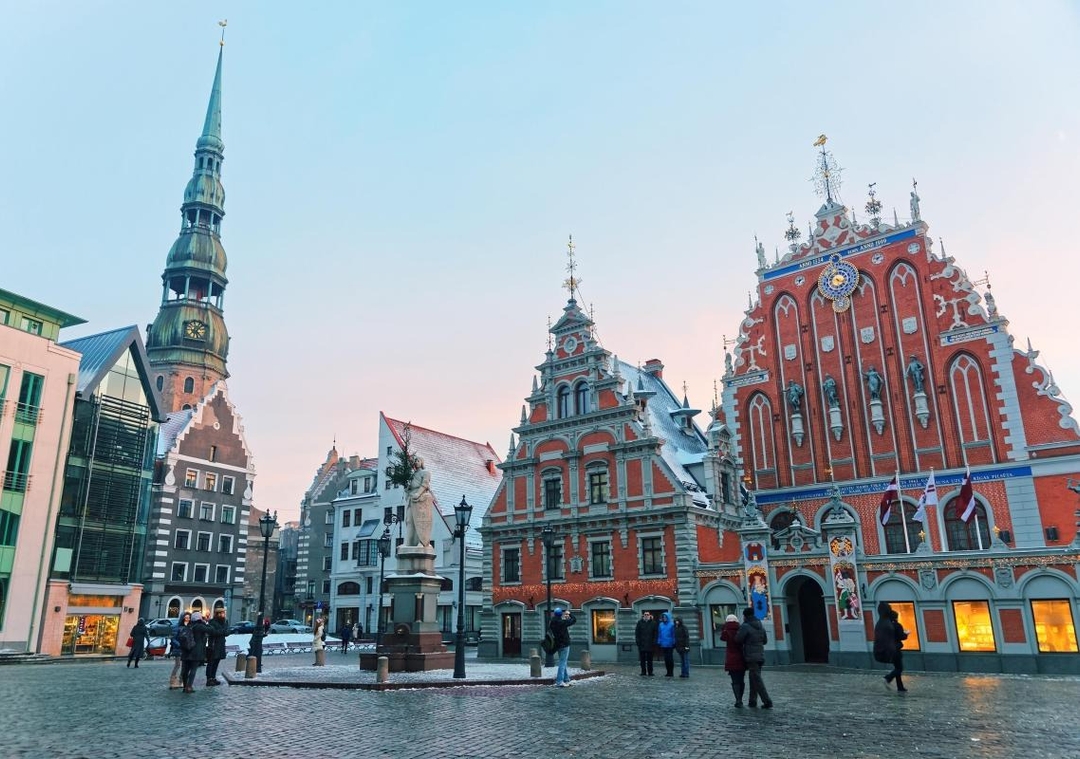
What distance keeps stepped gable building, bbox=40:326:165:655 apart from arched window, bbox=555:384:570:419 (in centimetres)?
2509

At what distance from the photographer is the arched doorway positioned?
107 ft

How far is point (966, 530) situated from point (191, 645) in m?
29.6

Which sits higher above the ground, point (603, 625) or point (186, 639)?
point (186, 639)

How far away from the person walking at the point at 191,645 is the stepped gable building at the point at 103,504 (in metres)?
26.5

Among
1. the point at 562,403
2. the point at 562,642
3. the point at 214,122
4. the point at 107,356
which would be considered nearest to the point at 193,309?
the point at 214,122

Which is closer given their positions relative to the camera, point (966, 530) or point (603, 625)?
point (966, 530)

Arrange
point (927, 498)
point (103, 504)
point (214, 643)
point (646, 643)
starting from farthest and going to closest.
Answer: point (103, 504), point (927, 498), point (646, 643), point (214, 643)

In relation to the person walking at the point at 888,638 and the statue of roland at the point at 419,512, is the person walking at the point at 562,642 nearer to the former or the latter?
the statue of roland at the point at 419,512

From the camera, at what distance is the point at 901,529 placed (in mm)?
34125

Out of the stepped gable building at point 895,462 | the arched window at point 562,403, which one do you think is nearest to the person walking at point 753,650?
the stepped gable building at point 895,462

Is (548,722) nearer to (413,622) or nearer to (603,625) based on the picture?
(413,622)

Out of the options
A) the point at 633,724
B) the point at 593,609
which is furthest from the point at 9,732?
the point at 593,609

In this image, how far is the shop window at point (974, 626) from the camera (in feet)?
91.0

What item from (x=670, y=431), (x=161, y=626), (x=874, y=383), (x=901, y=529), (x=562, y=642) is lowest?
(x=161, y=626)
